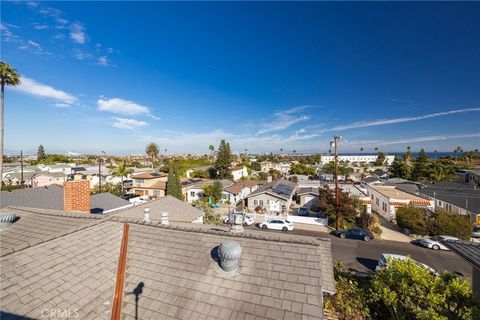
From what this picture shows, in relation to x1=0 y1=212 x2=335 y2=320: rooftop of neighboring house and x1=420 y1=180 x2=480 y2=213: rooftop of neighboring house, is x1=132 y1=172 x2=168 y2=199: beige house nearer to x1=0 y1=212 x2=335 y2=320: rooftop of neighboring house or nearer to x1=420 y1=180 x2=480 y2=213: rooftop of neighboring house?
x1=0 y1=212 x2=335 y2=320: rooftop of neighboring house

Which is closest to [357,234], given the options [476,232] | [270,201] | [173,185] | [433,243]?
[433,243]

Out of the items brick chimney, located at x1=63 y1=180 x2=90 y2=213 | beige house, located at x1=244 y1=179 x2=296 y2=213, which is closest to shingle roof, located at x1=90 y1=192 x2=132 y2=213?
brick chimney, located at x1=63 y1=180 x2=90 y2=213

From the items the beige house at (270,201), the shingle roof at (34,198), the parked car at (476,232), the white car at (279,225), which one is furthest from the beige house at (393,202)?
the shingle roof at (34,198)

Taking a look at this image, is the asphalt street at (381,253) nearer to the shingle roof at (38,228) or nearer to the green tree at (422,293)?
the green tree at (422,293)

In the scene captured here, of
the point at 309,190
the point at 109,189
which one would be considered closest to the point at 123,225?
the point at 309,190

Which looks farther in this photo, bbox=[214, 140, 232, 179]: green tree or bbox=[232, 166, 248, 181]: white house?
bbox=[232, 166, 248, 181]: white house

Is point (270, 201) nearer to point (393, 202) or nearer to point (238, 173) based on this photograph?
point (393, 202)

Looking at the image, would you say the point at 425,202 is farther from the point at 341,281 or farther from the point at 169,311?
the point at 169,311
